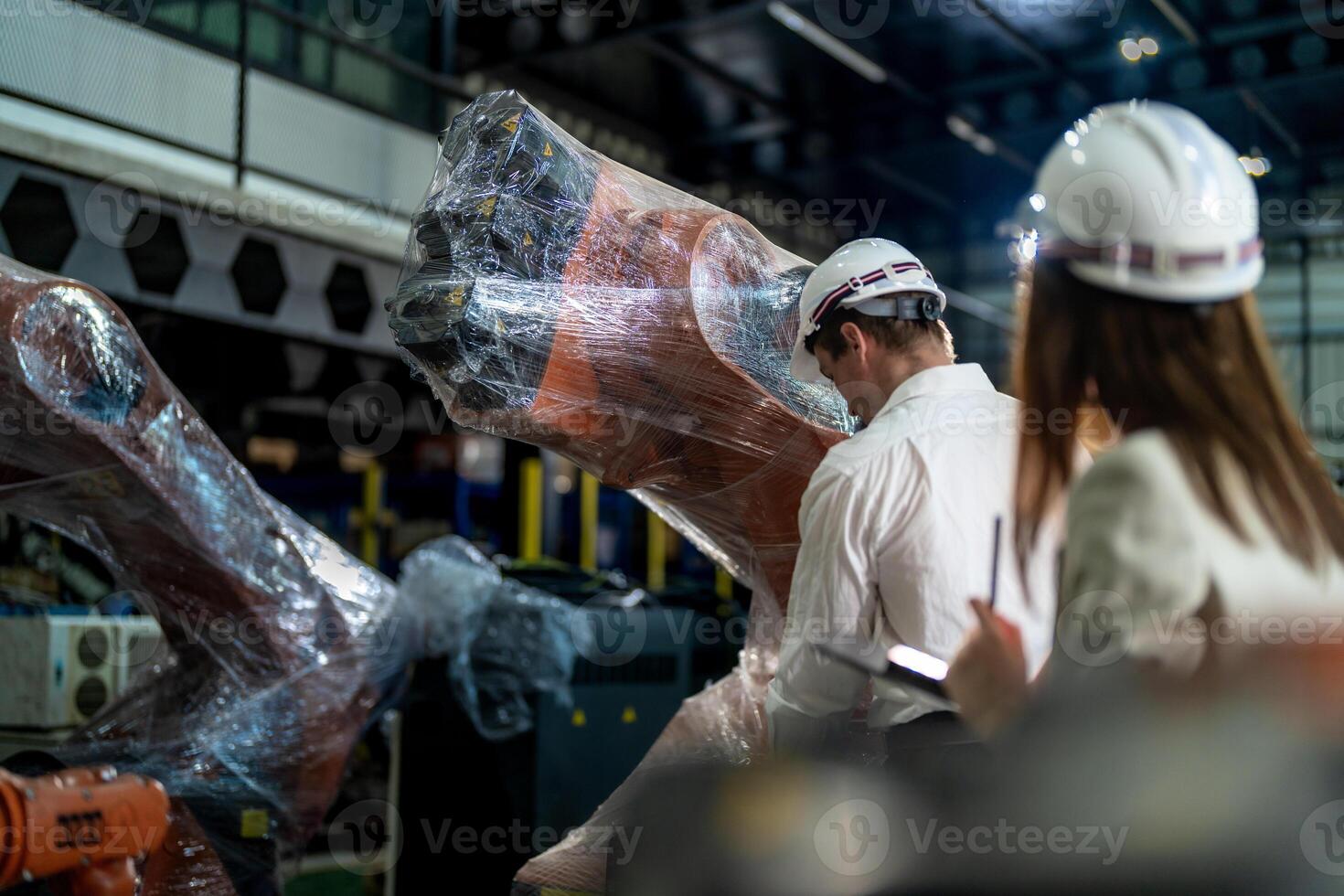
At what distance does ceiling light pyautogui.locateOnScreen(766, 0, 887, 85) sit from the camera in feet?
29.7

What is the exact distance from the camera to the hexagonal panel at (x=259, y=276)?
632cm

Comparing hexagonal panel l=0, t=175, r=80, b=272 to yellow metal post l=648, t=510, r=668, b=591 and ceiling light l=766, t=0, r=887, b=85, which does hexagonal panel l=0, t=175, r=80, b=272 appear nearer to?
yellow metal post l=648, t=510, r=668, b=591

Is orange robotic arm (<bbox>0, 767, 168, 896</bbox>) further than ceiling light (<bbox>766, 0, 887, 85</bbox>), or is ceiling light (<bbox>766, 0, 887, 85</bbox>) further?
ceiling light (<bbox>766, 0, 887, 85</bbox>)

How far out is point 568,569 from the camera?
4.44 meters

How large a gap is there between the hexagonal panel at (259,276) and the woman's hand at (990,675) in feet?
18.5

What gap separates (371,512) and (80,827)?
6059 millimetres

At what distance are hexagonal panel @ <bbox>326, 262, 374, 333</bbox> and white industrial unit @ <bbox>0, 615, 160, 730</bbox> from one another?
351 centimetres

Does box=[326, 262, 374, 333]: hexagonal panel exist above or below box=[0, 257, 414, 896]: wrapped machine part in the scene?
above

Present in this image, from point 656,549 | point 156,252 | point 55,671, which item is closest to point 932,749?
point 55,671

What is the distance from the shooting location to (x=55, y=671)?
3547mm

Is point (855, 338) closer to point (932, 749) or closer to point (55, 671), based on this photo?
point (932, 749)

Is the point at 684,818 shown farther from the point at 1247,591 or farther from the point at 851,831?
the point at 1247,591

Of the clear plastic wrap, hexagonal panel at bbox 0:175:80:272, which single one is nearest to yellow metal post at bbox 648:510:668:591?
hexagonal panel at bbox 0:175:80:272

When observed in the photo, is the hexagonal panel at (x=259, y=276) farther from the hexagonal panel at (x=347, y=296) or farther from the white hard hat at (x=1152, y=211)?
the white hard hat at (x=1152, y=211)
